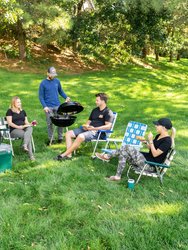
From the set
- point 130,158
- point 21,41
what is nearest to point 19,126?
point 130,158

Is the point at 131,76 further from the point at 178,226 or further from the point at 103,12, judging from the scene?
the point at 178,226

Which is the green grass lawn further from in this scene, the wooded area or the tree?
the wooded area

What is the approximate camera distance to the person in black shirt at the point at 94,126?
6309mm

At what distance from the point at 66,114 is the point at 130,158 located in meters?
1.98

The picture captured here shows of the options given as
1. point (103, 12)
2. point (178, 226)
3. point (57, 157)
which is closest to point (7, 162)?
point (57, 157)

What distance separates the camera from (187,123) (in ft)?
31.6

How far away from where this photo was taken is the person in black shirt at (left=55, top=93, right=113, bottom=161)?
6.31 meters

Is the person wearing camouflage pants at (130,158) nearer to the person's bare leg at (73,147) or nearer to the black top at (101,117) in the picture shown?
the person's bare leg at (73,147)

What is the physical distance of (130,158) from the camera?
18.0 feet

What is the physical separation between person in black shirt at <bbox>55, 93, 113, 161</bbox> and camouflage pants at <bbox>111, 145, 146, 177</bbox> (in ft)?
3.48

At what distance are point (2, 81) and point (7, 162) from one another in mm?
10308

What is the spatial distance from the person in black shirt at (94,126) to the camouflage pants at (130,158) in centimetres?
106

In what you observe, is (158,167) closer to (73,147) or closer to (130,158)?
(130,158)

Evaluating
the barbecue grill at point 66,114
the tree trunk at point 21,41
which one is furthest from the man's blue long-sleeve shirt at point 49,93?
the tree trunk at point 21,41
